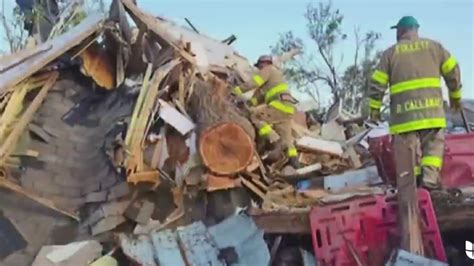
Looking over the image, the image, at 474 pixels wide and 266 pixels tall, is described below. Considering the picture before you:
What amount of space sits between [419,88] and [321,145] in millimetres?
2615

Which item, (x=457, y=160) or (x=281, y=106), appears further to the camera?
(x=281, y=106)

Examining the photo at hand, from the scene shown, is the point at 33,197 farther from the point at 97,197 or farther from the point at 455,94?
the point at 455,94

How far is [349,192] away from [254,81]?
2.71m

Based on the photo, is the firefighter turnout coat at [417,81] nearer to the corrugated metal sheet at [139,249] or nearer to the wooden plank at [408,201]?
the wooden plank at [408,201]

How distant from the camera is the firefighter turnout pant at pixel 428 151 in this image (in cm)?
479

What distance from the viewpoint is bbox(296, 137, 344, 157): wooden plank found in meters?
7.41

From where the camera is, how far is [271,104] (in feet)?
25.0

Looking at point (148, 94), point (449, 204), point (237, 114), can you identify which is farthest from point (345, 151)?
point (449, 204)

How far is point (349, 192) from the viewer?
5691 millimetres

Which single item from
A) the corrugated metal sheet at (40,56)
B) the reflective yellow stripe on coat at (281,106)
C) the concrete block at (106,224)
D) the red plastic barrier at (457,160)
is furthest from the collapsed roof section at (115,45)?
the red plastic barrier at (457,160)

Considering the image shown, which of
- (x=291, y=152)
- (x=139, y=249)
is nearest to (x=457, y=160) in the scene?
(x=291, y=152)

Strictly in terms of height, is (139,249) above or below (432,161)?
below

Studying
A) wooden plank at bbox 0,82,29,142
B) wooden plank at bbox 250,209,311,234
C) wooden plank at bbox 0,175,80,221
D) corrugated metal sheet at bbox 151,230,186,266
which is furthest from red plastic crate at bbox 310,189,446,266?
wooden plank at bbox 0,82,29,142

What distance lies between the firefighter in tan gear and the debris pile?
Answer: 579 mm
